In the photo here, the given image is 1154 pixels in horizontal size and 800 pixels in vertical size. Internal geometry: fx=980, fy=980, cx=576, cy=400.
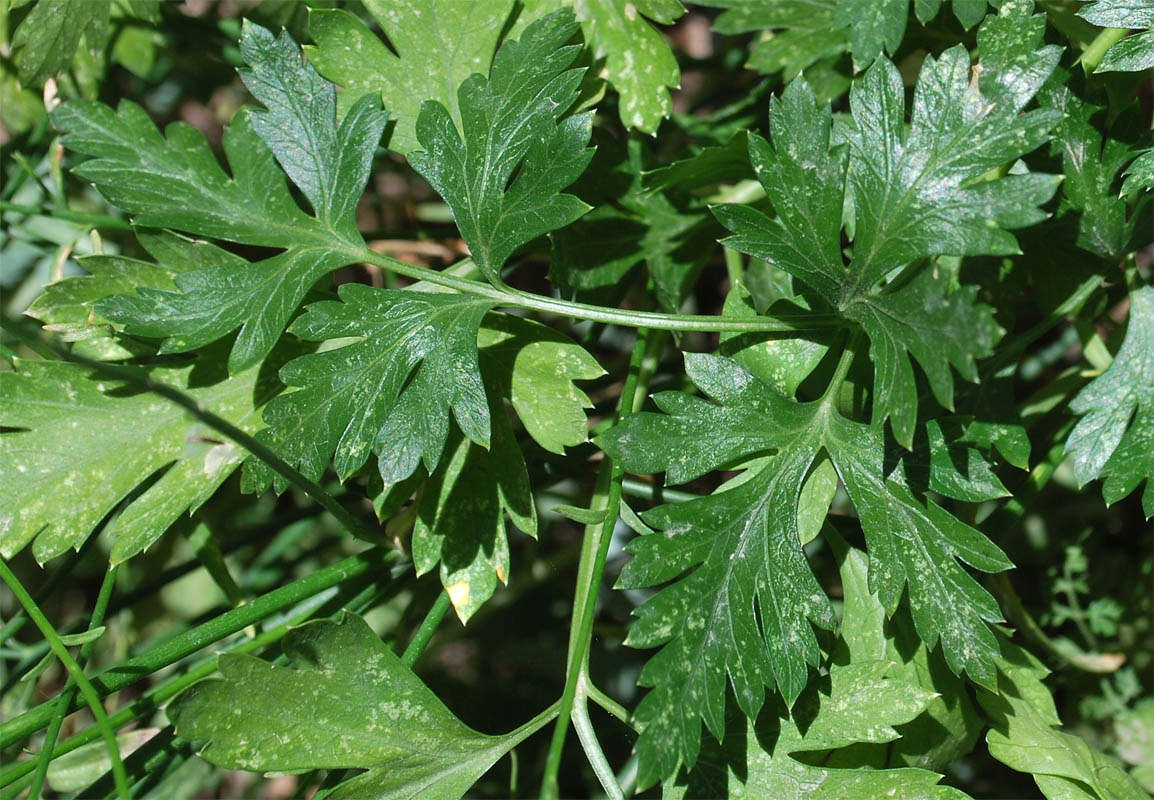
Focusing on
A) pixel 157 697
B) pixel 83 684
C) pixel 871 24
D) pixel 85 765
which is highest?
pixel 871 24

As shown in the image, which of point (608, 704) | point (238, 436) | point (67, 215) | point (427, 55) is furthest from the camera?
point (67, 215)

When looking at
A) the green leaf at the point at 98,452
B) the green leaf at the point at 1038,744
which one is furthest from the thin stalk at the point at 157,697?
the green leaf at the point at 1038,744

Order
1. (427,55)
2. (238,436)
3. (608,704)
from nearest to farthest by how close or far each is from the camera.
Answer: (238,436)
(608,704)
(427,55)

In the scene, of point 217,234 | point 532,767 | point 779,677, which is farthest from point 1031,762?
point 217,234

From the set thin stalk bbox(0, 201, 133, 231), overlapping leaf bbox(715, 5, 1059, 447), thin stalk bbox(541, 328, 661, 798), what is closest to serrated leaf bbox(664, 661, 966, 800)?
thin stalk bbox(541, 328, 661, 798)

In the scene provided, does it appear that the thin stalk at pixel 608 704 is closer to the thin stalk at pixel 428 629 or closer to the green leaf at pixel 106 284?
the thin stalk at pixel 428 629

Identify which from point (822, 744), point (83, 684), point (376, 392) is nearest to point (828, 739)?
point (822, 744)

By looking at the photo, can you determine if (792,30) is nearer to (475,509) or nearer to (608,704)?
(475,509)
